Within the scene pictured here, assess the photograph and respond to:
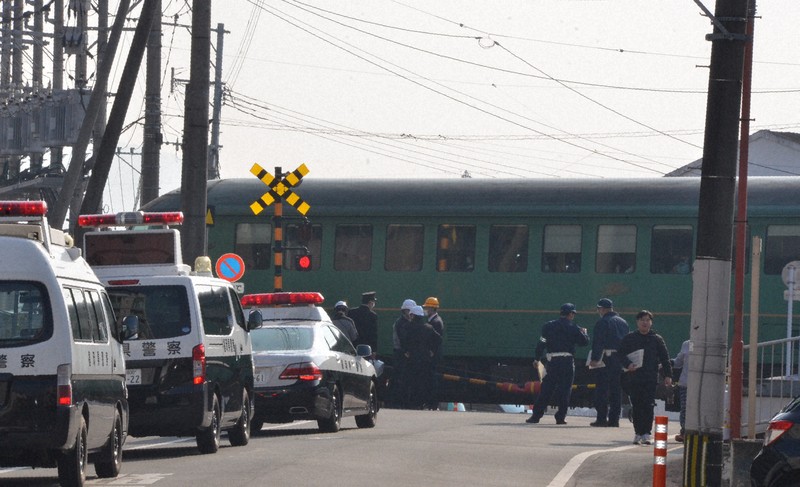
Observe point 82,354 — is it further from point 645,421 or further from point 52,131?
point 52,131

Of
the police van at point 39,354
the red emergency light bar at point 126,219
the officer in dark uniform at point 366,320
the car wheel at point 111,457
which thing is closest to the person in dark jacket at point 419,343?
the officer in dark uniform at point 366,320

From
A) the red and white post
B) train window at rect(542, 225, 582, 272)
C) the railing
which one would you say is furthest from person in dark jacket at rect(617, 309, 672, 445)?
the red and white post

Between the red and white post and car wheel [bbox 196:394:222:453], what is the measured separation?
693 cm

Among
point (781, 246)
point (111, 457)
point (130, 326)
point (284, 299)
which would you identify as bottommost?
point (111, 457)

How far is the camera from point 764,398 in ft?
53.6

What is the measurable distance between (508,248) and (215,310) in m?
11.7

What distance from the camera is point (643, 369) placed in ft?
69.6

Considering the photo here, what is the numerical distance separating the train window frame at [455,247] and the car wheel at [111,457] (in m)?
14.9

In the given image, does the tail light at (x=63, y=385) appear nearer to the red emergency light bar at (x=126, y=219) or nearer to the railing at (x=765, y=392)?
the railing at (x=765, y=392)

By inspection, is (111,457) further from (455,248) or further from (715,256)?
(455,248)

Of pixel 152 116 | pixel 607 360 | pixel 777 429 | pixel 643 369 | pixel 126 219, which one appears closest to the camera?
pixel 777 429

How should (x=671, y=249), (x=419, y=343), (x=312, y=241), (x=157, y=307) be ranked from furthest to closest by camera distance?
(x=312, y=241) → (x=671, y=249) → (x=419, y=343) → (x=157, y=307)

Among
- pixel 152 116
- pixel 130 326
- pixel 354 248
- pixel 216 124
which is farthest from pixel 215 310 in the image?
pixel 216 124

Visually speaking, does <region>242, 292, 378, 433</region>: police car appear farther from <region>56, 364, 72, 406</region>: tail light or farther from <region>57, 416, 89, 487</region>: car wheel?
<region>56, 364, 72, 406</region>: tail light
